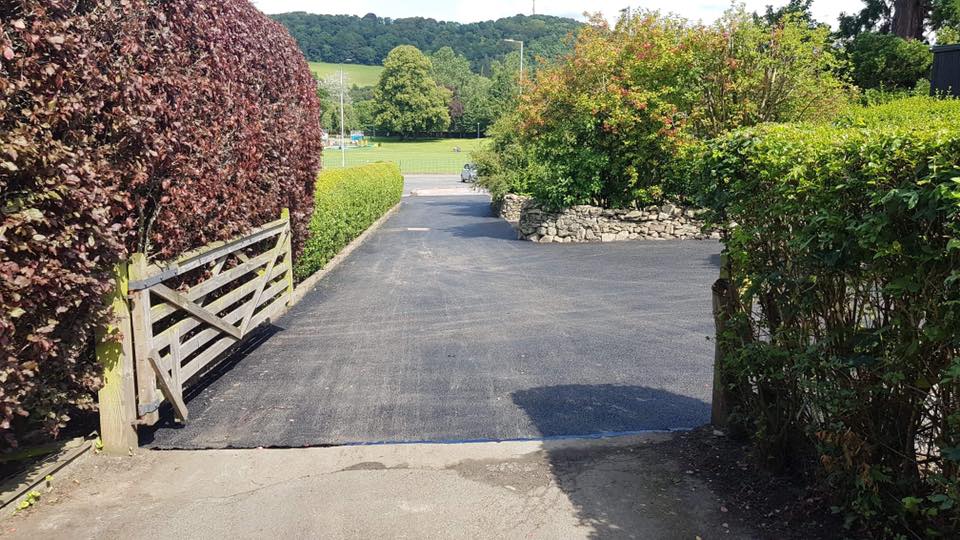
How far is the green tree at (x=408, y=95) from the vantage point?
108 metres

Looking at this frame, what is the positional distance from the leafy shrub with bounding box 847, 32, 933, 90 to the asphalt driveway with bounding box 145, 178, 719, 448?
65.3ft

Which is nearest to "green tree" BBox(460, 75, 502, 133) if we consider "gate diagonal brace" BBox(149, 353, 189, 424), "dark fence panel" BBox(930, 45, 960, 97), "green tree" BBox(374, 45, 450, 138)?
"green tree" BBox(374, 45, 450, 138)

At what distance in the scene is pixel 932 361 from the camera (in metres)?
3.08

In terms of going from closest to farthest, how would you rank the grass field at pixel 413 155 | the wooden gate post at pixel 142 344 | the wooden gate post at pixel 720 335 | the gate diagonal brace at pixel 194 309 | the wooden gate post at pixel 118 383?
the wooden gate post at pixel 720 335
the wooden gate post at pixel 118 383
the wooden gate post at pixel 142 344
the gate diagonal brace at pixel 194 309
the grass field at pixel 413 155

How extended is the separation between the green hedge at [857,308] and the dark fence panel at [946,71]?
19250 millimetres

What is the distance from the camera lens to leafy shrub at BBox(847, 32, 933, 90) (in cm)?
2912

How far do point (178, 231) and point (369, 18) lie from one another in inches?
6673

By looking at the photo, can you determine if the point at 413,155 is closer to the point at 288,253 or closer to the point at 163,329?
the point at 288,253

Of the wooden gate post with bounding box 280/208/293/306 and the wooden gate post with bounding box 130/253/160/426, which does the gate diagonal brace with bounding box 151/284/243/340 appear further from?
the wooden gate post with bounding box 280/208/293/306

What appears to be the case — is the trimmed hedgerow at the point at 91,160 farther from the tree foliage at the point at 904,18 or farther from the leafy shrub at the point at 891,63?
the tree foliage at the point at 904,18

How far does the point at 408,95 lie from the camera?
108 metres

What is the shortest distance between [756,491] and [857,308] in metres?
1.37

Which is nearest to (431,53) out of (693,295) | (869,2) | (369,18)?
(369,18)

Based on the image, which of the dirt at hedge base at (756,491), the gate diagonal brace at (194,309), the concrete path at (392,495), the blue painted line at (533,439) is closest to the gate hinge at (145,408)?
the concrete path at (392,495)
